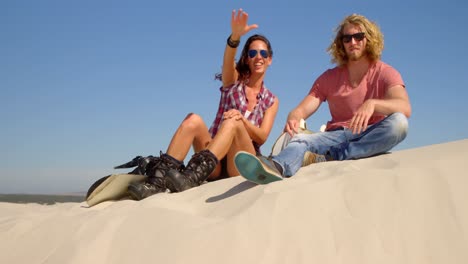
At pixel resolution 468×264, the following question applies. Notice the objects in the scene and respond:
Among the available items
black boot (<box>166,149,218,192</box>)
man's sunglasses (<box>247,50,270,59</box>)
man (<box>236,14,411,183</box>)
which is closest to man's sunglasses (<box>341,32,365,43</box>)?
man (<box>236,14,411,183</box>)

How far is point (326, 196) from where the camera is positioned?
8.31 ft

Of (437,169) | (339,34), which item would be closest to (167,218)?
(437,169)

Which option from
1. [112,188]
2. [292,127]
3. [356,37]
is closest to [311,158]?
[292,127]

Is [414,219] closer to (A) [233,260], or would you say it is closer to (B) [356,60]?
(A) [233,260]

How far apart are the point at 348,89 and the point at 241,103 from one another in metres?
1.00

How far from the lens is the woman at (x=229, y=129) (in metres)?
3.47

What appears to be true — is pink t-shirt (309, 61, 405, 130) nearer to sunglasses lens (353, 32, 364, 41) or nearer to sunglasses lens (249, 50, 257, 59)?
sunglasses lens (353, 32, 364, 41)

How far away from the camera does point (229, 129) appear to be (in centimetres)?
362

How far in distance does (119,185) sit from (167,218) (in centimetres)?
115

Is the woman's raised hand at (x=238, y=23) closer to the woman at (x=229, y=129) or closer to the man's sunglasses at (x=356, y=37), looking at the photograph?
the woman at (x=229, y=129)

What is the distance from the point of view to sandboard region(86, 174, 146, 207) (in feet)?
11.6

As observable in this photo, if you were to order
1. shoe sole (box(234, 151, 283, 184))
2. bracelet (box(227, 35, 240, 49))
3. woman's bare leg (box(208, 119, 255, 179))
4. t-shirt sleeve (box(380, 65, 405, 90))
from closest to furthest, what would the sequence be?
shoe sole (box(234, 151, 283, 184)), woman's bare leg (box(208, 119, 255, 179)), t-shirt sleeve (box(380, 65, 405, 90)), bracelet (box(227, 35, 240, 49))

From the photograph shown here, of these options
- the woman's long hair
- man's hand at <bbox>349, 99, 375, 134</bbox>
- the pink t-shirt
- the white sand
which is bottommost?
the white sand

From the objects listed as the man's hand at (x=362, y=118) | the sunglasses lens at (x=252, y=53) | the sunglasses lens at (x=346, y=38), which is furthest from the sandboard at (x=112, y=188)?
the sunglasses lens at (x=346, y=38)
